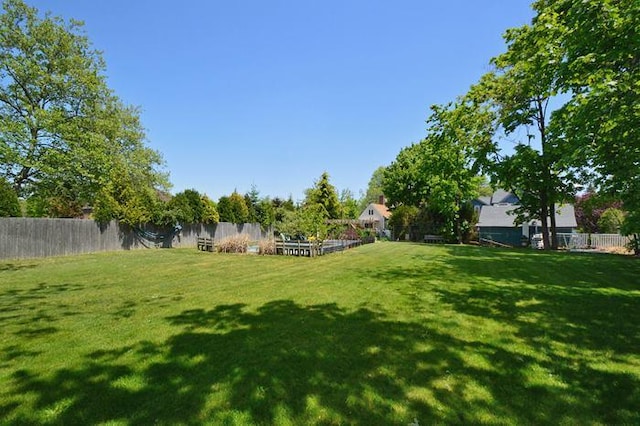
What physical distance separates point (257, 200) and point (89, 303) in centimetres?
2541

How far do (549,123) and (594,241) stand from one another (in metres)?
18.6

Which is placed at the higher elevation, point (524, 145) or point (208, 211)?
point (524, 145)

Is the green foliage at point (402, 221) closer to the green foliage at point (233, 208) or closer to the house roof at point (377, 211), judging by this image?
the green foliage at point (233, 208)

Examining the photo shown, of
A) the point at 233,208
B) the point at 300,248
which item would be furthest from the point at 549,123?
the point at 233,208

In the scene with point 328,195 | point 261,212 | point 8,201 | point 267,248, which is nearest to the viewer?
point 8,201

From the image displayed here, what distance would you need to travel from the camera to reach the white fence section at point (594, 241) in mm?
24094

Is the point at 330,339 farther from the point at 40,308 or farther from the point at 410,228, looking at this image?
the point at 410,228

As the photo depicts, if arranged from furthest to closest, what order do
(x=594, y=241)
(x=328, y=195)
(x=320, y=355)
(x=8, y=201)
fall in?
(x=328, y=195)
(x=594, y=241)
(x=8, y=201)
(x=320, y=355)

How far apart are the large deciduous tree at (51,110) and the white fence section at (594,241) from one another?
32.2 m

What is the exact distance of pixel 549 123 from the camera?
12.0m

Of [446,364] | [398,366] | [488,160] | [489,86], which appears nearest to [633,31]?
[446,364]

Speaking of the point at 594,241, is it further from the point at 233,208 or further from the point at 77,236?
the point at 77,236

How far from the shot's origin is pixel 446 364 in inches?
144

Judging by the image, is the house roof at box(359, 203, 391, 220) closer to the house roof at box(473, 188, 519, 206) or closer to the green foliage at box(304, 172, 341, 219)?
the house roof at box(473, 188, 519, 206)
